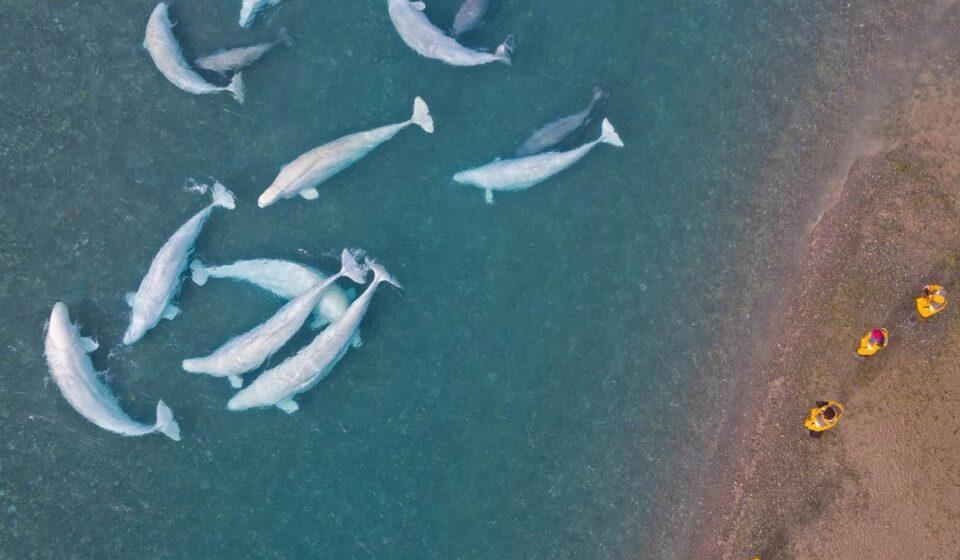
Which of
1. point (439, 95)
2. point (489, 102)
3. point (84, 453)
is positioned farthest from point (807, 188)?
point (84, 453)

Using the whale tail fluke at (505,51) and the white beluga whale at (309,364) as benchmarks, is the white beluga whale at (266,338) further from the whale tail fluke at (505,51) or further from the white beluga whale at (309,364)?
the whale tail fluke at (505,51)

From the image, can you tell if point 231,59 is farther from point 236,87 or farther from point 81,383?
point 81,383

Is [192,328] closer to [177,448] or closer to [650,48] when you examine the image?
[177,448]

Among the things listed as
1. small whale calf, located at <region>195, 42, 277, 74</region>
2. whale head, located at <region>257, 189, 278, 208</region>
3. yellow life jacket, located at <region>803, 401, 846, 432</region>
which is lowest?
yellow life jacket, located at <region>803, 401, 846, 432</region>

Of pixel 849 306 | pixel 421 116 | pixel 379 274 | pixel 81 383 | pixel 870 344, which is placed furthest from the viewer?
pixel 849 306

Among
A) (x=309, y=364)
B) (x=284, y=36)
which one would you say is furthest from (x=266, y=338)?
(x=284, y=36)

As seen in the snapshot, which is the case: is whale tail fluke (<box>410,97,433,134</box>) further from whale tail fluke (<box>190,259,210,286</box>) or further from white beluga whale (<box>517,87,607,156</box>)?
whale tail fluke (<box>190,259,210,286</box>)

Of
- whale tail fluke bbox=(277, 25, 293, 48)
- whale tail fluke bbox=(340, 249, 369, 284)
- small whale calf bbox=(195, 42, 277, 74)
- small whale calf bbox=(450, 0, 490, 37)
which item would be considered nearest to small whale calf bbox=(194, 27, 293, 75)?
small whale calf bbox=(195, 42, 277, 74)
